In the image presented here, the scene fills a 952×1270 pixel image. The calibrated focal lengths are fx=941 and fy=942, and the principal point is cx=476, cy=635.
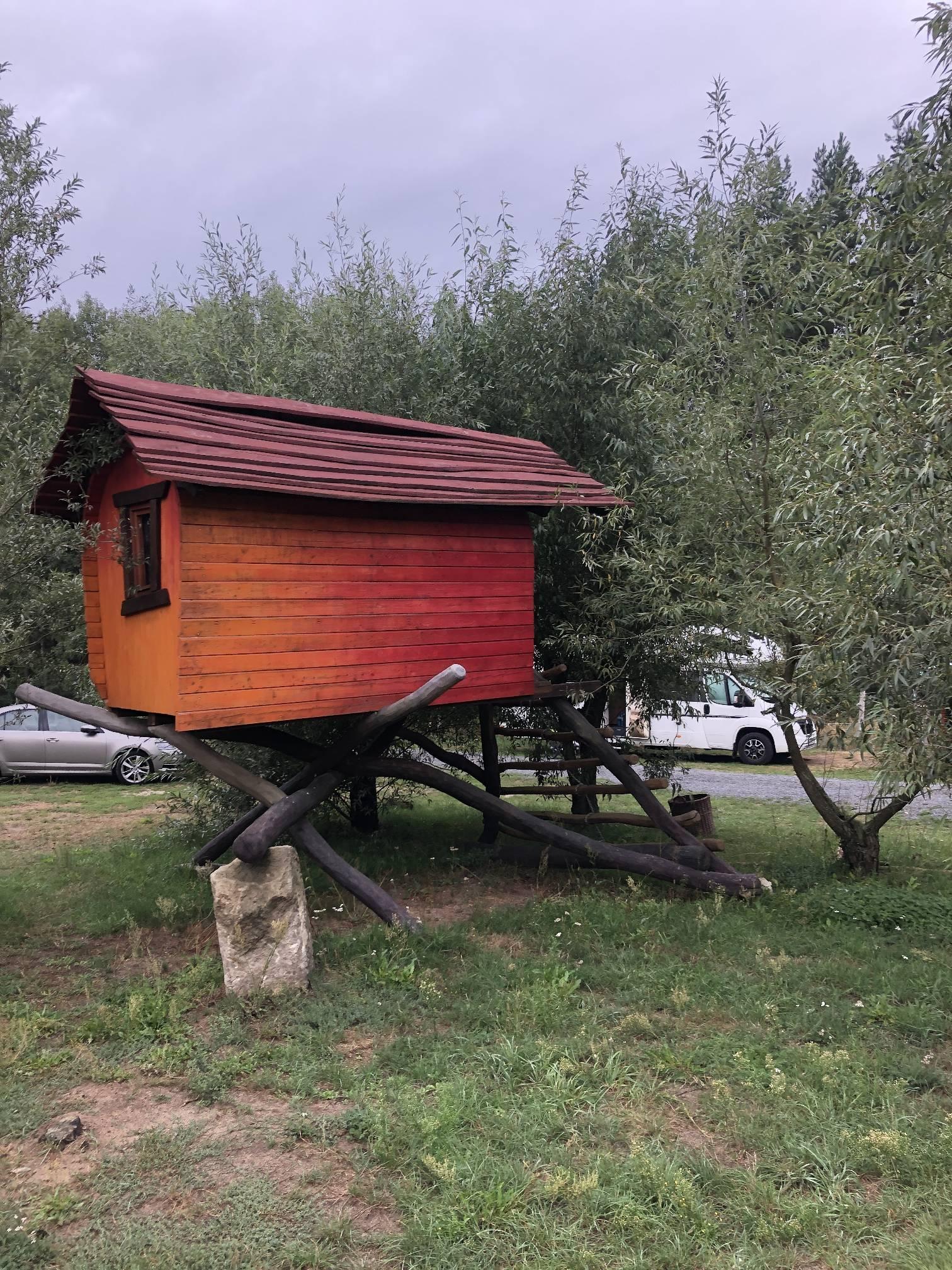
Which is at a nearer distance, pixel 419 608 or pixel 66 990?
pixel 66 990

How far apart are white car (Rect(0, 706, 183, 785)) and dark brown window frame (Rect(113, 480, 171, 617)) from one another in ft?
35.5

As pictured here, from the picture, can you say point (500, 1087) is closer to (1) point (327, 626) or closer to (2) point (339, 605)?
(1) point (327, 626)

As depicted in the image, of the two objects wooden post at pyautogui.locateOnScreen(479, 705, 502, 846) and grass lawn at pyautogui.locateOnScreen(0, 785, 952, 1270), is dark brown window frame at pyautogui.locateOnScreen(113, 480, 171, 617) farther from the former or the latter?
wooden post at pyautogui.locateOnScreen(479, 705, 502, 846)

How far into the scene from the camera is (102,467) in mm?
8195

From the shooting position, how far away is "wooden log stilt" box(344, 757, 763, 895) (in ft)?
28.2

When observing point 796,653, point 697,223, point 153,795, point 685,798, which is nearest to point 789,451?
point 796,653

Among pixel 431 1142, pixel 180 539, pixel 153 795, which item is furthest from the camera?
pixel 153 795

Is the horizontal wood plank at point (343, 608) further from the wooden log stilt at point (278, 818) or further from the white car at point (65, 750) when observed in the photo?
the white car at point (65, 750)

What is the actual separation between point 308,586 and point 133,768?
12843mm

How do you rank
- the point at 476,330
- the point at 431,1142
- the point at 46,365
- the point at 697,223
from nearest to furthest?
the point at 431,1142
the point at 46,365
the point at 697,223
the point at 476,330

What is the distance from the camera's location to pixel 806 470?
6.99 metres

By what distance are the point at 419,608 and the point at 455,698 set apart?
36.0 inches

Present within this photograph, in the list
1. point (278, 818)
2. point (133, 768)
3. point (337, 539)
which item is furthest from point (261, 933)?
point (133, 768)

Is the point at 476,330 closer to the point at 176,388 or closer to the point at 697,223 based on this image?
the point at 697,223
